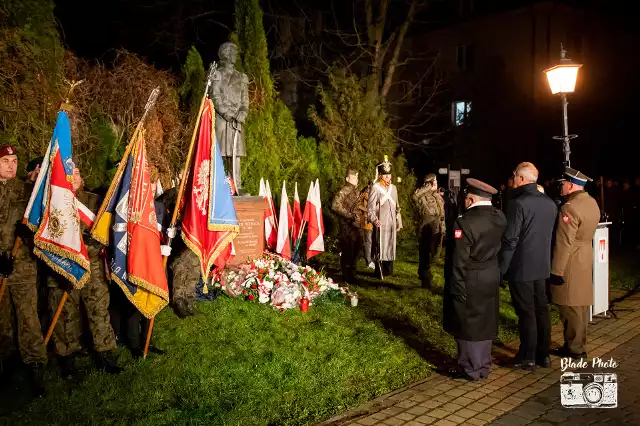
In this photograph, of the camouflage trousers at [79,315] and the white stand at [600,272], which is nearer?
the camouflage trousers at [79,315]

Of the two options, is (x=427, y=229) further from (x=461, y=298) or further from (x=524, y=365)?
(x=461, y=298)

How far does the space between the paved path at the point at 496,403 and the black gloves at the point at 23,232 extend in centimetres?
327

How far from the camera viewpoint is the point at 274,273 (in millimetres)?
9172

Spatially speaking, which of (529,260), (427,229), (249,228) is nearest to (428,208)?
(427,229)

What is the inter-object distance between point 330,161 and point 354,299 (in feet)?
30.1

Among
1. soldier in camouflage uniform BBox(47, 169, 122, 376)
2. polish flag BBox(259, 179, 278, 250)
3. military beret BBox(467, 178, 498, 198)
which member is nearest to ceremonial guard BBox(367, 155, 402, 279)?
polish flag BBox(259, 179, 278, 250)

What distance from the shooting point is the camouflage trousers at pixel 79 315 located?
5867 millimetres

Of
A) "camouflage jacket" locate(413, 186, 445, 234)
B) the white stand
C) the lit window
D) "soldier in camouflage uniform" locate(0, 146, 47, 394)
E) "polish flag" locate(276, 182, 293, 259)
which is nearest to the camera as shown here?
"soldier in camouflage uniform" locate(0, 146, 47, 394)

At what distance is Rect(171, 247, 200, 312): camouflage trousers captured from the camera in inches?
314

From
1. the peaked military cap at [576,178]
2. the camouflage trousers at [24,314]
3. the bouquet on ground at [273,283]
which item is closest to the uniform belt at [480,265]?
the peaked military cap at [576,178]

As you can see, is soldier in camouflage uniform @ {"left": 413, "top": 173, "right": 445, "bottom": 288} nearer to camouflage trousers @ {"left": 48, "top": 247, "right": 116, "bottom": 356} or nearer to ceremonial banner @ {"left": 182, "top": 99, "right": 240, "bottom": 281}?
ceremonial banner @ {"left": 182, "top": 99, "right": 240, "bottom": 281}

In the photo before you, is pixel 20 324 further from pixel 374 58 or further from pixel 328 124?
pixel 374 58

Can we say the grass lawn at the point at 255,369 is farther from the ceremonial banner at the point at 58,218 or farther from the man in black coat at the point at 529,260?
the ceremonial banner at the point at 58,218

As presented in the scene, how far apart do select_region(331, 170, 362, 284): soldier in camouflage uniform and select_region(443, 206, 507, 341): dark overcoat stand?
14.7ft
